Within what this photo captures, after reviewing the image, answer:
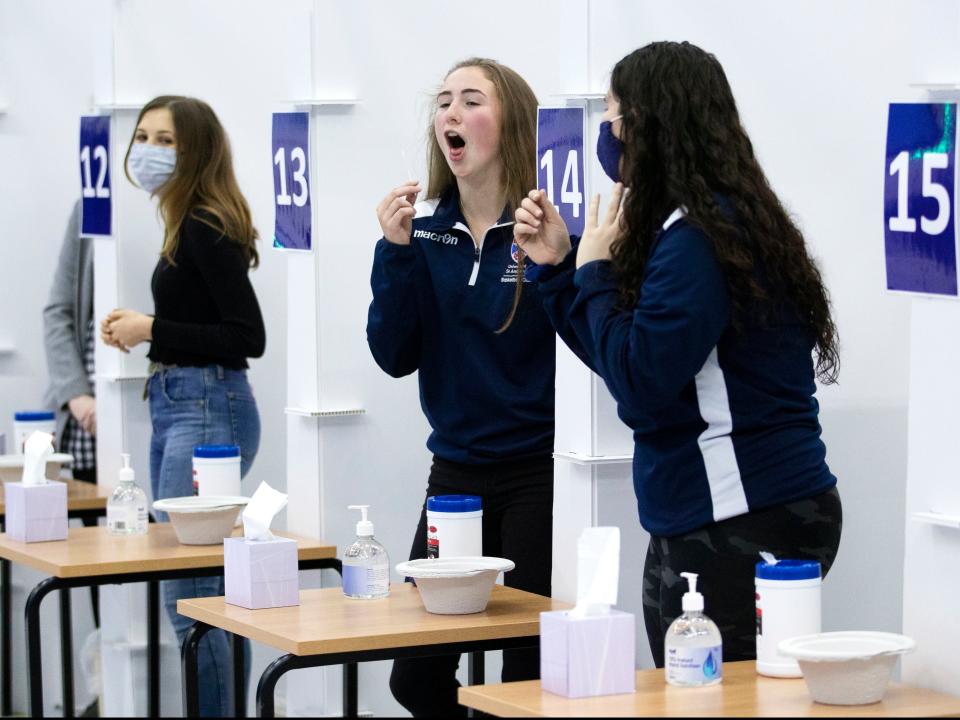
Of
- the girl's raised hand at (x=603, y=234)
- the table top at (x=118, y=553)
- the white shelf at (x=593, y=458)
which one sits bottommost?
the table top at (x=118, y=553)

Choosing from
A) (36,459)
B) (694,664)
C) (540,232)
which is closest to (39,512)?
(36,459)

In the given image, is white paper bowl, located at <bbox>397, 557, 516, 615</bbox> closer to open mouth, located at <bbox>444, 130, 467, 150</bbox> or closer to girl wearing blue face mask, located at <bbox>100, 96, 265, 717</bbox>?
open mouth, located at <bbox>444, 130, 467, 150</bbox>

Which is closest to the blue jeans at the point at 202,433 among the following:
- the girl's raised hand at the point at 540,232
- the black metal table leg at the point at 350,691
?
the black metal table leg at the point at 350,691

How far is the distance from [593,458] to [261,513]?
641 mm

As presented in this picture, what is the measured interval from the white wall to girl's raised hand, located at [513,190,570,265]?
0.55 meters

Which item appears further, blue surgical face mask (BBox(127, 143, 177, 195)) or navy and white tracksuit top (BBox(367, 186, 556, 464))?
blue surgical face mask (BBox(127, 143, 177, 195))

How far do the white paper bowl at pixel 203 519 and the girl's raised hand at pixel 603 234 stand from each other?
1466 millimetres

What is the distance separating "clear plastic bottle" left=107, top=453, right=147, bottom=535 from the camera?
3.81 meters

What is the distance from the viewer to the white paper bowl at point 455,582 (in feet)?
9.21

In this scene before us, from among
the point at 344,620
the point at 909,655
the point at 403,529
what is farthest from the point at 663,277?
the point at 403,529

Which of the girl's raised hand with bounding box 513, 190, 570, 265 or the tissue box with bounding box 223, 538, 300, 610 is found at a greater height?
the girl's raised hand with bounding box 513, 190, 570, 265

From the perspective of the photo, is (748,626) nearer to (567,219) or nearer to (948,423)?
(948,423)

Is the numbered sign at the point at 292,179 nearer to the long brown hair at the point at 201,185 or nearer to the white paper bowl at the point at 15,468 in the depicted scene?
the long brown hair at the point at 201,185

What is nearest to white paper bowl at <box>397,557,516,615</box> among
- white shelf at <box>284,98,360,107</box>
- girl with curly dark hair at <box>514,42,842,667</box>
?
girl with curly dark hair at <box>514,42,842,667</box>
